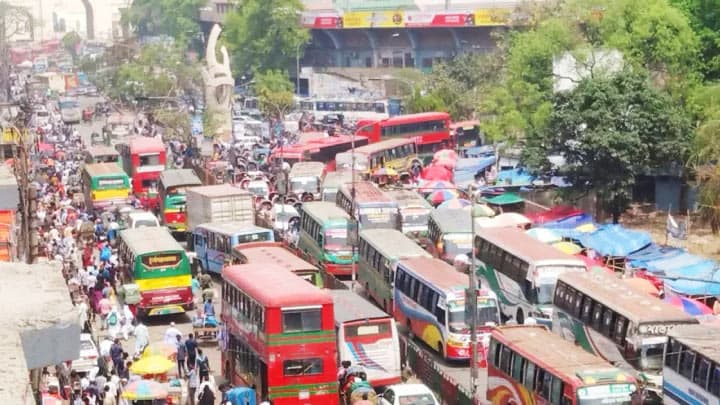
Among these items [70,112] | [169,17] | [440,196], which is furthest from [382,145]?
[169,17]

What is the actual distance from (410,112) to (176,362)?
39.6 metres

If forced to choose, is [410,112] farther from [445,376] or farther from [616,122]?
[445,376]

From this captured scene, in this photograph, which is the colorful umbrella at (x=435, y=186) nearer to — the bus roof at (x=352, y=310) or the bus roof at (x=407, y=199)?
the bus roof at (x=407, y=199)

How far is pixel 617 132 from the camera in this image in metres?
36.8

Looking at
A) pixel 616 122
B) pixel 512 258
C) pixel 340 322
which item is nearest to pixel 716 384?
pixel 340 322

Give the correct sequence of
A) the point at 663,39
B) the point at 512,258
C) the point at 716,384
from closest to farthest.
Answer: the point at 716,384 → the point at 512,258 → the point at 663,39

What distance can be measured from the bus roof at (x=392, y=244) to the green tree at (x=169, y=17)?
63912mm

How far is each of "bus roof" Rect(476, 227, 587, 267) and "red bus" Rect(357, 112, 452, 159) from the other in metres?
24.1

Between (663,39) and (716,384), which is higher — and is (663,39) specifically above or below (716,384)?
above

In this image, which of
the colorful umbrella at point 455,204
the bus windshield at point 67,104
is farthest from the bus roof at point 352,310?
the bus windshield at point 67,104

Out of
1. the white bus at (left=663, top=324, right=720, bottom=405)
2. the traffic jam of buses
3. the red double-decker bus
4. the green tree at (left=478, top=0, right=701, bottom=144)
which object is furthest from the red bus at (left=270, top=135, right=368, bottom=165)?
the white bus at (left=663, top=324, right=720, bottom=405)

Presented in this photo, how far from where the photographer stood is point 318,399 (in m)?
19.6

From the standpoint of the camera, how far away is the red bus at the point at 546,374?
17.4 metres

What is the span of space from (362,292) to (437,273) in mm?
5508
